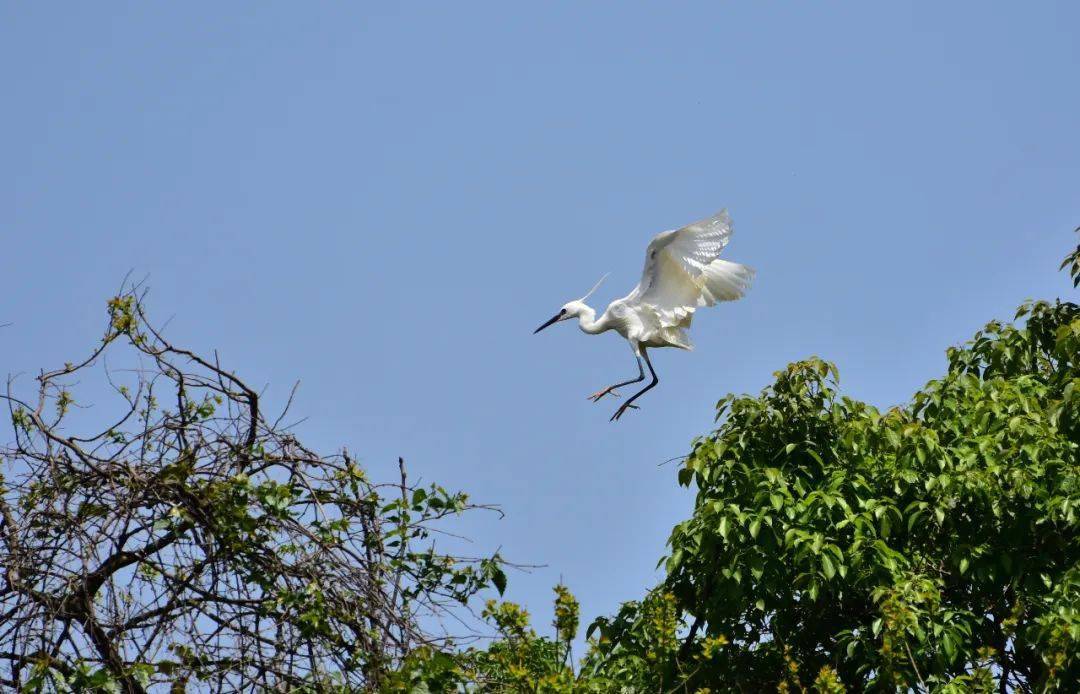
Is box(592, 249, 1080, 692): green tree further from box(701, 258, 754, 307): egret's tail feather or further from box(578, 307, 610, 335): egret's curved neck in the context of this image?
box(578, 307, 610, 335): egret's curved neck

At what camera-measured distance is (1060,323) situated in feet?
23.2

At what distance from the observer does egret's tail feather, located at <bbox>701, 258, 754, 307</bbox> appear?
8.63 metres

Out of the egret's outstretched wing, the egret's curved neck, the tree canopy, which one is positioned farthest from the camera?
the egret's curved neck

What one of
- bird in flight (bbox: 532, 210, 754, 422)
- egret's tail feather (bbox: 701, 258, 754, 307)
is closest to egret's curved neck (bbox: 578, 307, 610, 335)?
bird in flight (bbox: 532, 210, 754, 422)

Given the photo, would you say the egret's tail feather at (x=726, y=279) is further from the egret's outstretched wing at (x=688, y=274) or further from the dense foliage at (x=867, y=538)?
the dense foliage at (x=867, y=538)

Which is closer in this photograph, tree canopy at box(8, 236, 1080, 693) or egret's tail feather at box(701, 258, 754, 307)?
tree canopy at box(8, 236, 1080, 693)

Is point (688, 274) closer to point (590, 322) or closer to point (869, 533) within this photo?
point (590, 322)

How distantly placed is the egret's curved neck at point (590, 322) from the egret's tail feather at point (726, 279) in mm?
842

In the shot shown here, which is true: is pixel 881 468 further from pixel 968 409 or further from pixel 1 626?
pixel 1 626

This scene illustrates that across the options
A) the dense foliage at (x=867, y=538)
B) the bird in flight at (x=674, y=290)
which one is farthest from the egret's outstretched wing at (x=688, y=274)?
the dense foliage at (x=867, y=538)

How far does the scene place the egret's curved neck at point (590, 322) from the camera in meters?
9.37

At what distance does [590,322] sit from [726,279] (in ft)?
3.82

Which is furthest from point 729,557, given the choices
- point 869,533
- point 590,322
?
point 590,322

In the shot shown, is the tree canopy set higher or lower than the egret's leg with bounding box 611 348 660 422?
lower
